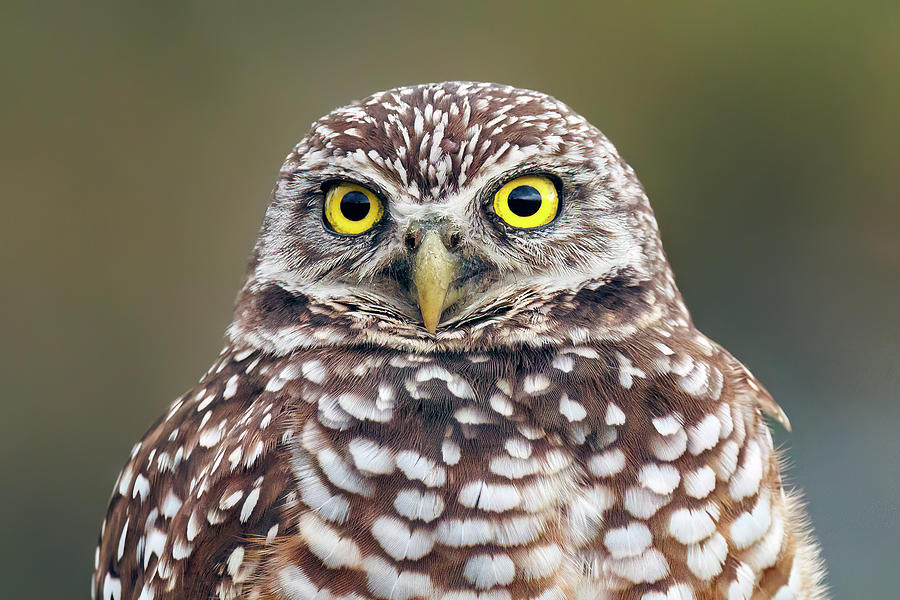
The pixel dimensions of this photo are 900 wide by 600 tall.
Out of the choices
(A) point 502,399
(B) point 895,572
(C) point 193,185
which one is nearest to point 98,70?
(C) point 193,185

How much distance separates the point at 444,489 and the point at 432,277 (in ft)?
1.16

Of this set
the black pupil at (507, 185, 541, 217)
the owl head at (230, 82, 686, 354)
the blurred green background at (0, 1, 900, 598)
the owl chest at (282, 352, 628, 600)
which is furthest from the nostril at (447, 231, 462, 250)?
the blurred green background at (0, 1, 900, 598)

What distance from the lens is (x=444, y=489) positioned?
4.38 ft

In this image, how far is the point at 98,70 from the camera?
425cm

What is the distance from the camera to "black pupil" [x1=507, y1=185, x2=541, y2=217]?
152 cm

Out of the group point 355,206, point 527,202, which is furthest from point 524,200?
point 355,206

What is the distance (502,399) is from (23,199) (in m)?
3.66

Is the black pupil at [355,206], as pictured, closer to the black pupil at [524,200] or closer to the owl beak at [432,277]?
the owl beak at [432,277]

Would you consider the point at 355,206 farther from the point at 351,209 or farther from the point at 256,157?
the point at 256,157

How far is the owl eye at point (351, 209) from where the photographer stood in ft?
5.08

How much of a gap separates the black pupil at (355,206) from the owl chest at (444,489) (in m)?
0.33

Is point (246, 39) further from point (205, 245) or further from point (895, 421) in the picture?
point (895, 421)

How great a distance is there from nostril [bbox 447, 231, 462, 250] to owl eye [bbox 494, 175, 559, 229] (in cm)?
9

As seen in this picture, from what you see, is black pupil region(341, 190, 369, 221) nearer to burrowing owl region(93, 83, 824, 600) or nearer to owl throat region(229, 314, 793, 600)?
burrowing owl region(93, 83, 824, 600)
